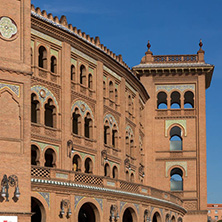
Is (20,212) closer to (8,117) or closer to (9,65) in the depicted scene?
(8,117)

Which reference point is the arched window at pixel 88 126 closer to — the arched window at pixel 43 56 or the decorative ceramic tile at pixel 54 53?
the decorative ceramic tile at pixel 54 53

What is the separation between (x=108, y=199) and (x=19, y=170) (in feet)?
44.9

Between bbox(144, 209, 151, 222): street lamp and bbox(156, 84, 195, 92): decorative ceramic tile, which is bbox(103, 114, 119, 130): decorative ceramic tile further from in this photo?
bbox(156, 84, 195, 92): decorative ceramic tile

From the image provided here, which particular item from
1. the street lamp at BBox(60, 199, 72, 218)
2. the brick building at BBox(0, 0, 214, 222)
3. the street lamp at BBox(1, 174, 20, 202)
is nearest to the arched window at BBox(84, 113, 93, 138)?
the brick building at BBox(0, 0, 214, 222)

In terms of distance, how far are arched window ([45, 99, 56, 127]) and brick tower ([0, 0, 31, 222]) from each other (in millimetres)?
10943

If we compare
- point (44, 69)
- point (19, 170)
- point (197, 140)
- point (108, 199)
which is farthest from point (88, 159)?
point (197, 140)

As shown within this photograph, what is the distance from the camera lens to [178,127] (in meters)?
76.3

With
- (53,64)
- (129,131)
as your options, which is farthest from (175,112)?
(53,64)

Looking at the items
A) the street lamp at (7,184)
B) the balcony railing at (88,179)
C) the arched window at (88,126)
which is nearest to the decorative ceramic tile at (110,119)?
the arched window at (88,126)

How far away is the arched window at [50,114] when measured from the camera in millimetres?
49697

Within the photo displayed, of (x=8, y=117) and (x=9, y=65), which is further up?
(x=9, y=65)

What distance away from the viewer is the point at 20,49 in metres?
38.8

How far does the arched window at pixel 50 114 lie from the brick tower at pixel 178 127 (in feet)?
79.8

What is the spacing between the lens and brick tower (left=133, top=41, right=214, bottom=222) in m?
74.3
